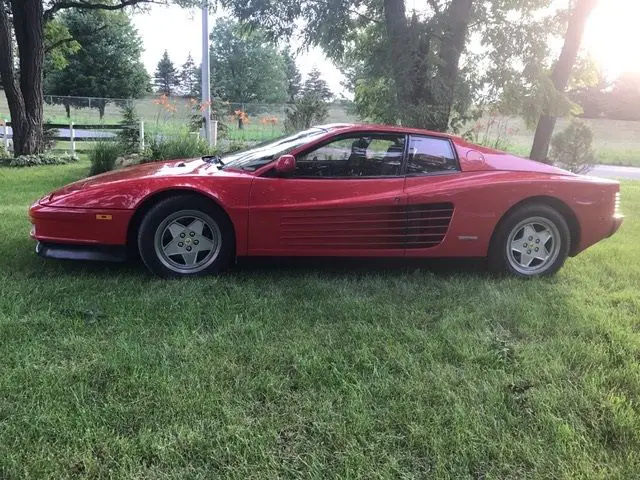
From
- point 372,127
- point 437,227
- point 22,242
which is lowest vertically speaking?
point 22,242

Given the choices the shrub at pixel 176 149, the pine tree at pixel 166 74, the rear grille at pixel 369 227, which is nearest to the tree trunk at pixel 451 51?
the rear grille at pixel 369 227

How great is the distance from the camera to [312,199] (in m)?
4.20

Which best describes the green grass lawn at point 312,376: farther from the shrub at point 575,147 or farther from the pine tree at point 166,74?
the pine tree at point 166,74

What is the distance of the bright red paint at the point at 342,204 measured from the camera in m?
4.05

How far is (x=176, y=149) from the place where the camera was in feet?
31.9

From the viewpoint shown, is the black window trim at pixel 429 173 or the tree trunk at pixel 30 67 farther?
the tree trunk at pixel 30 67

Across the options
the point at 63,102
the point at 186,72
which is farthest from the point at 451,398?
the point at 186,72

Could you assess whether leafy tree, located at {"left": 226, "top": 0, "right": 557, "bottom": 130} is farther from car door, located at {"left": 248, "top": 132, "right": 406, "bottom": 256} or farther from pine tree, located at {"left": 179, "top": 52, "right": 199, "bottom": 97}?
pine tree, located at {"left": 179, "top": 52, "right": 199, "bottom": 97}

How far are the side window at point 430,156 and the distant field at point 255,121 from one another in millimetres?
7567

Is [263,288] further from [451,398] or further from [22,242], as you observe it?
[22,242]

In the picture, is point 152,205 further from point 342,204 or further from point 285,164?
point 342,204

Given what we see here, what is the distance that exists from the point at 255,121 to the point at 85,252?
17249 mm

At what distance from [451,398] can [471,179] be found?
2.32 meters

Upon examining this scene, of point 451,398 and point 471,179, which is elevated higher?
point 471,179
